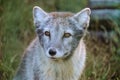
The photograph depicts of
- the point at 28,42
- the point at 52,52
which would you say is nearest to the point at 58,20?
the point at 52,52

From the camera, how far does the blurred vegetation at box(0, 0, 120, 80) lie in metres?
7.30

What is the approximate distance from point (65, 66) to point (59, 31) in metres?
0.52

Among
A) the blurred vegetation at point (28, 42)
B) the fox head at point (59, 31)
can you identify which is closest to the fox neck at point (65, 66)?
the fox head at point (59, 31)

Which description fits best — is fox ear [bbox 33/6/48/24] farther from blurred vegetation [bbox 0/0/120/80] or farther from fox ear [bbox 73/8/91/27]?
blurred vegetation [bbox 0/0/120/80]

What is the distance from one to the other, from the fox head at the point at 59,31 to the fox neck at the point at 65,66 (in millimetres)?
173

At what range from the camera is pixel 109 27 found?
30.7ft

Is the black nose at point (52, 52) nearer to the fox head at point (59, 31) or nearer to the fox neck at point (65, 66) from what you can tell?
the fox head at point (59, 31)

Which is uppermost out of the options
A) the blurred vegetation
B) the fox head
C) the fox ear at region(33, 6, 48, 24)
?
the fox ear at region(33, 6, 48, 24)

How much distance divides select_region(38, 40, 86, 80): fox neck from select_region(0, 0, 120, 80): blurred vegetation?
0.74 metres

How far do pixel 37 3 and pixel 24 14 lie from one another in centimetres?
36

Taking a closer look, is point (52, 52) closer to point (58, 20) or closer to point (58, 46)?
point (58, 46)

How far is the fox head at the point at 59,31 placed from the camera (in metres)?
5.83

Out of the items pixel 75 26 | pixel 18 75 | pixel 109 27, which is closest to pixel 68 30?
pixel 75 26

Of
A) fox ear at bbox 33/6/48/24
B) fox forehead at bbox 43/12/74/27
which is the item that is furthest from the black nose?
fox ear at bbox 33/6/48/24
